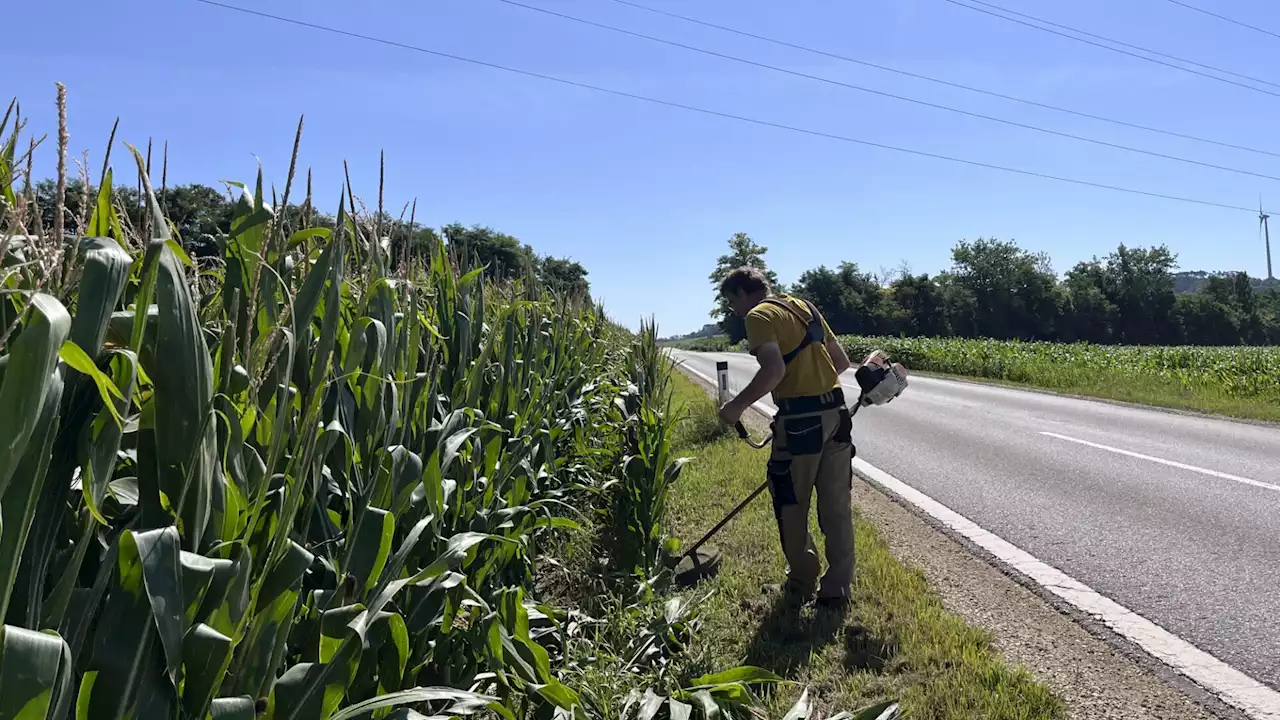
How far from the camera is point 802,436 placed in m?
3.83

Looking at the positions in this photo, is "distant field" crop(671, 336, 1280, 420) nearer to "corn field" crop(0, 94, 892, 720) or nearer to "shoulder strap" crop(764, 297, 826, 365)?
"shoulder strap" crop(764, 297, 826, 365)

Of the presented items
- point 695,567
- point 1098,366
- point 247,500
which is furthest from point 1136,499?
point 1098,366

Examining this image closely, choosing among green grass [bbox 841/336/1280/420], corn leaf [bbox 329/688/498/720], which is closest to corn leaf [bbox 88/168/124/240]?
corn leaf [bbox 329/688/498/720]

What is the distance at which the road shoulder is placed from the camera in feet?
9.29

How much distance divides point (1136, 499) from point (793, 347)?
4.12m

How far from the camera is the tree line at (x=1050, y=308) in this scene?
77.2 m

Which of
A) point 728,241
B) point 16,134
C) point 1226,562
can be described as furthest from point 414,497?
point 728,241

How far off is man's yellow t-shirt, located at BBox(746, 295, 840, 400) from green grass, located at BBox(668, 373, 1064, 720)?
1028mm

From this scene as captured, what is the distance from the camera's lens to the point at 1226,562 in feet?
15.0

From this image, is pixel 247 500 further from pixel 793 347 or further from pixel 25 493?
pixel 793 347

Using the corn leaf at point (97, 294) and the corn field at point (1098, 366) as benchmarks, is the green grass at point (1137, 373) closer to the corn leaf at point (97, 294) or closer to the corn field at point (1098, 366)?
the corn field at point (1098, 366)

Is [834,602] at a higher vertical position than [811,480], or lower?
lower

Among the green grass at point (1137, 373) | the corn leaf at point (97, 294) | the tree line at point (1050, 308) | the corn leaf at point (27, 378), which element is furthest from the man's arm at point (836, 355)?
the tree line at point (1050, 308)

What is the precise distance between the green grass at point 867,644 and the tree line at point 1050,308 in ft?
233
